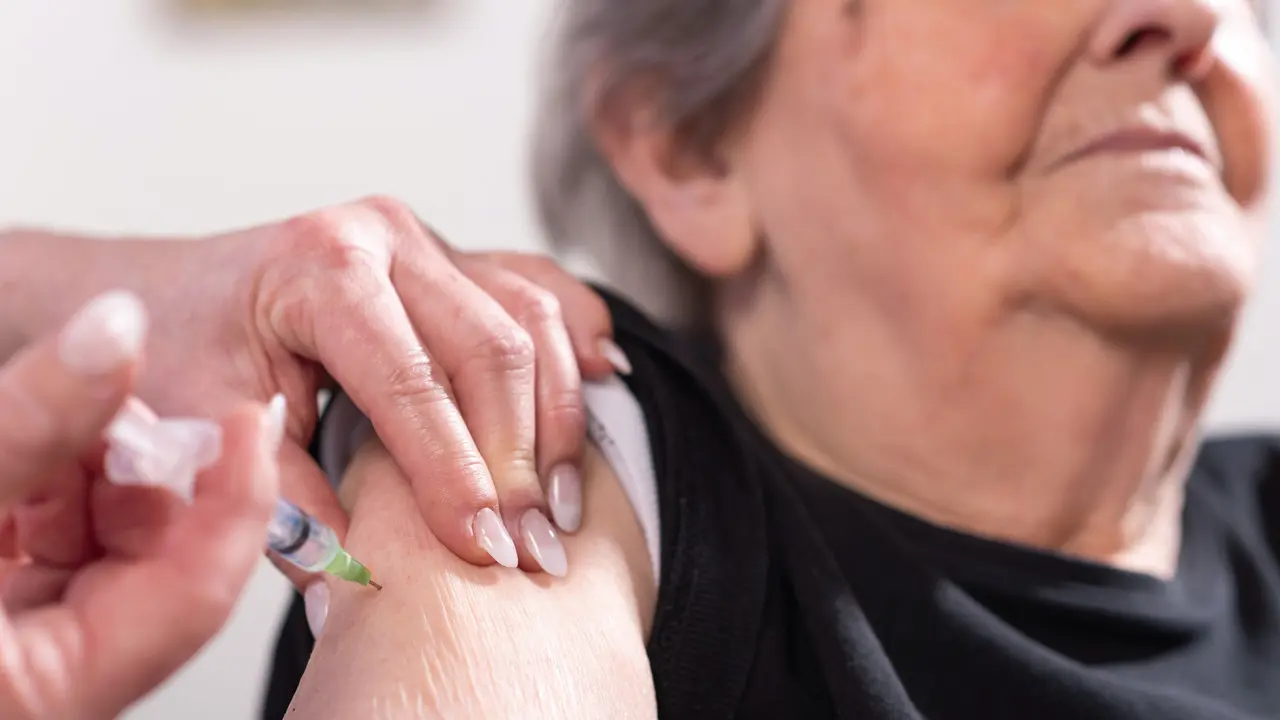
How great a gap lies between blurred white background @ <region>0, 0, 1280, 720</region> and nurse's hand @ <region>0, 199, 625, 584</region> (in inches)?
28.5

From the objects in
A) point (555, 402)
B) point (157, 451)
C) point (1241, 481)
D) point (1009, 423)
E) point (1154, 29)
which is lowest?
point (1241, 481)

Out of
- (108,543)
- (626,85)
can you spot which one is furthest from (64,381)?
(626,85)

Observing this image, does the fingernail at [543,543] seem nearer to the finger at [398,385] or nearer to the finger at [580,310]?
the finger at [398,385]

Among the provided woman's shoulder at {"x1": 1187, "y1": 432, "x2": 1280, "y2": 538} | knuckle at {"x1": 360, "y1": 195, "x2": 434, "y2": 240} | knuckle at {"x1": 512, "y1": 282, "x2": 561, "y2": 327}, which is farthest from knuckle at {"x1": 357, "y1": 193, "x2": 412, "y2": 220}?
woman's shoulder at {"x1": 1187, "y1": 432, "x2": 1280, "y2": 538}

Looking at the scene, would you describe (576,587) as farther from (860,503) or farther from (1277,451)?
(1277,451)

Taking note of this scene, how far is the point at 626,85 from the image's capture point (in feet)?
3.32

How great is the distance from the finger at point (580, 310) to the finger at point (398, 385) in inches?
5.5

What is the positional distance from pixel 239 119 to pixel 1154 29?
1.27m

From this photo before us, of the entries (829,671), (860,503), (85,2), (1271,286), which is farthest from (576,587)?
(1271,286)

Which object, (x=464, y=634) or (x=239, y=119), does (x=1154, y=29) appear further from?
(x=239, y=119)

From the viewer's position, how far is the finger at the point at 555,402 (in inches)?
26.5

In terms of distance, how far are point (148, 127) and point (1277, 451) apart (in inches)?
67.2

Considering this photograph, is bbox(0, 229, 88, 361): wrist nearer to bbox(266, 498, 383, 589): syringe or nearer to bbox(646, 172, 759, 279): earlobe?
bbox(266, 498, 383, 589): syringe

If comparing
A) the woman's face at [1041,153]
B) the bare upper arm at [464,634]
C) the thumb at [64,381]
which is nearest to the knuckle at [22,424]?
the thumb at [64,381]
